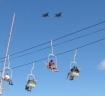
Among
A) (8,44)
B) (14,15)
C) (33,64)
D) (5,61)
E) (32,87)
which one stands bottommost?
(32,87)

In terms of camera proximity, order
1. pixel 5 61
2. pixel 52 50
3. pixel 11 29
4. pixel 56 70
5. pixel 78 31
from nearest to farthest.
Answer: pixel 78 31, pixel 52 50, pixel 56 70, pixel 5 61, pixel 11 29

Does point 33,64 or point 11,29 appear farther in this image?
point 11,29

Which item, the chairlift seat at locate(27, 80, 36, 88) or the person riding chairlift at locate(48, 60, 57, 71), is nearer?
the chairlift seat at locate(27, 80, 36, 88)

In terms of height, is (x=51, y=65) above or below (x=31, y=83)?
above

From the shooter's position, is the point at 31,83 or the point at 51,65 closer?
the point at 31,83

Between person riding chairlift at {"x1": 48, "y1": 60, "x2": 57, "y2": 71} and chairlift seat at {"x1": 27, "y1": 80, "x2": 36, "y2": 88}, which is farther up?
person riding chairlift at {"x1": 48, "y1": 60, "x2": 57, "y2": 71}

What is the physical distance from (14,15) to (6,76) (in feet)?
34.1

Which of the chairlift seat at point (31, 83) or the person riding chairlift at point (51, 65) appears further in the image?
the person riding chairlift at point (51, 65)

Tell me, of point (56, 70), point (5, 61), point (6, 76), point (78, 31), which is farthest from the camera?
point (5, 61)

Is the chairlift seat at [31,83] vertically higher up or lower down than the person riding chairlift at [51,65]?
lower down

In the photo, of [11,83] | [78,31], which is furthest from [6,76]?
[78,31]

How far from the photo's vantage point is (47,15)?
2955cm

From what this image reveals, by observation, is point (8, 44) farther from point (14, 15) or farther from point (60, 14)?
point (60, 14)

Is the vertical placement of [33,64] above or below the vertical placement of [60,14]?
below
